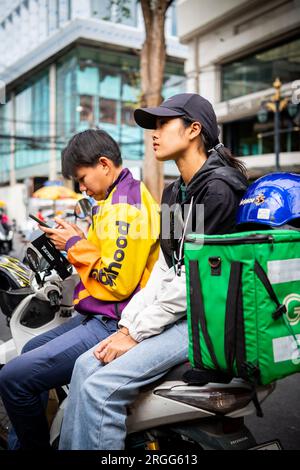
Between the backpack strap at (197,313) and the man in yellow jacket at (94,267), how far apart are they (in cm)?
52

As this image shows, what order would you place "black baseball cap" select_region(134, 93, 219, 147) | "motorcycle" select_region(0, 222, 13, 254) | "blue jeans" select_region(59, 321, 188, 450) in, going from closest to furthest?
"blue jeans" select_region(59, 321, 188, 450) < "black baseball cap" select_region(134, 93, 219, 147) < "motorcycle" select_region(0, 222, 13, 254)

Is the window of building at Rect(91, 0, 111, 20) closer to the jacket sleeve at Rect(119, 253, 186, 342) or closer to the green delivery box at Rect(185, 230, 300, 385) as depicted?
the jacket sleeve at Rect(119, 253, 186, 342)

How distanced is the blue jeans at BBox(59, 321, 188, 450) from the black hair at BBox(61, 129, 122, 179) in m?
0.91

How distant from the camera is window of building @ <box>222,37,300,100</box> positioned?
41.0 feet

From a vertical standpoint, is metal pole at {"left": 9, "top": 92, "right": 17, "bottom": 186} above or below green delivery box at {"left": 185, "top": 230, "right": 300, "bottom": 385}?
above

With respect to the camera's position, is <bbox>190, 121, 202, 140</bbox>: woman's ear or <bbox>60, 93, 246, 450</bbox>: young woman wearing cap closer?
<bbox>60, 93, 246, 450</bbox>: young woman wearing cap

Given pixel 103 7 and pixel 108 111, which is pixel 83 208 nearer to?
pixel 103 7

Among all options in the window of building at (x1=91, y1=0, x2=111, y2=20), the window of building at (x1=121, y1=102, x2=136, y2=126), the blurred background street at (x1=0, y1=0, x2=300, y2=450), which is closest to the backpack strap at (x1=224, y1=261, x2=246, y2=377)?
the blurred background street at (x1=0, y1=0, x2=300, y2=450)

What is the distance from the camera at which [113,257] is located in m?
1.97

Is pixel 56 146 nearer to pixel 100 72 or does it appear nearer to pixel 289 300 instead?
pixel 100 72

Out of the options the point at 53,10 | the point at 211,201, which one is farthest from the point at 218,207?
the point at 53,10

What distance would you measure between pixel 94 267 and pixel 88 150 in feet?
1.87

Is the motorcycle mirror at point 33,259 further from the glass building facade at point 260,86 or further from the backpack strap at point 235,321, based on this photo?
the glass building facade at point 260,86

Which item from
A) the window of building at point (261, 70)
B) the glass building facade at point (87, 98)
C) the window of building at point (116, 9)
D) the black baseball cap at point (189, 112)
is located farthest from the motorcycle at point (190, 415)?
the glass building facade at point (87, 98)
